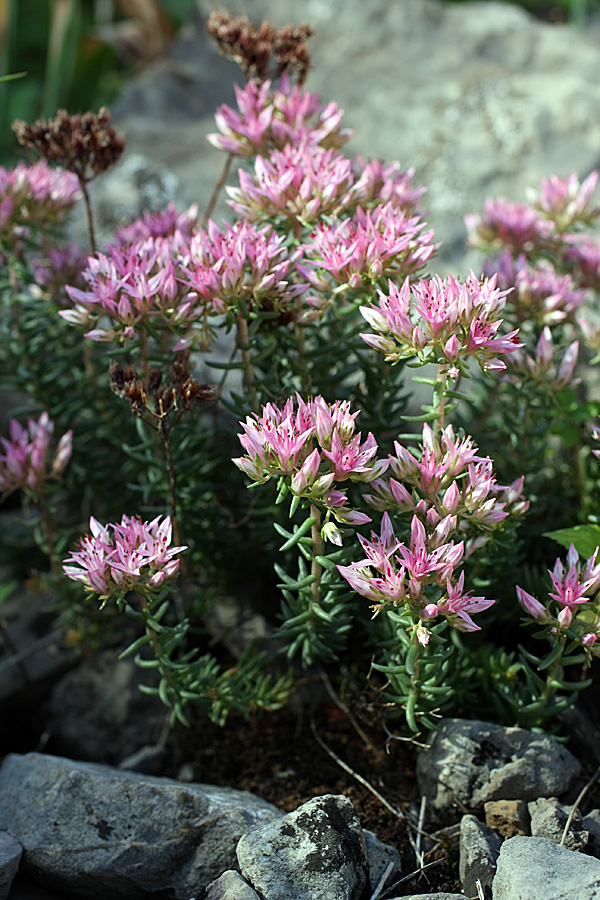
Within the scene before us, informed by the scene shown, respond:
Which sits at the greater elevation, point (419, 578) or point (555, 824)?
point (419, 578)

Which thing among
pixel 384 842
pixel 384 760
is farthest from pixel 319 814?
pixel 384 760

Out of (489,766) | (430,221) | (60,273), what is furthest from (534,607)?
(430,221)

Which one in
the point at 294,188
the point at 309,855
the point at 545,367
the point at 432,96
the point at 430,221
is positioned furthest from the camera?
the point at 432,96

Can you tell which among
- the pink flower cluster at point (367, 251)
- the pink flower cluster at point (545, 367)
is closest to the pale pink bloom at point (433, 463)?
the pink flower cluster at point (367, 251)

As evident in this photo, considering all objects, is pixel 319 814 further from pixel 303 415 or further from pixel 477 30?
pixel 477 30

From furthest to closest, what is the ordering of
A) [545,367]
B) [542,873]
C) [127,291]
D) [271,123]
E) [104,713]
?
[104,713] < [271,123] < [545,367] < [127,291] < [542,873]

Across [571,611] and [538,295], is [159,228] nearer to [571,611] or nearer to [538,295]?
[538,295]
